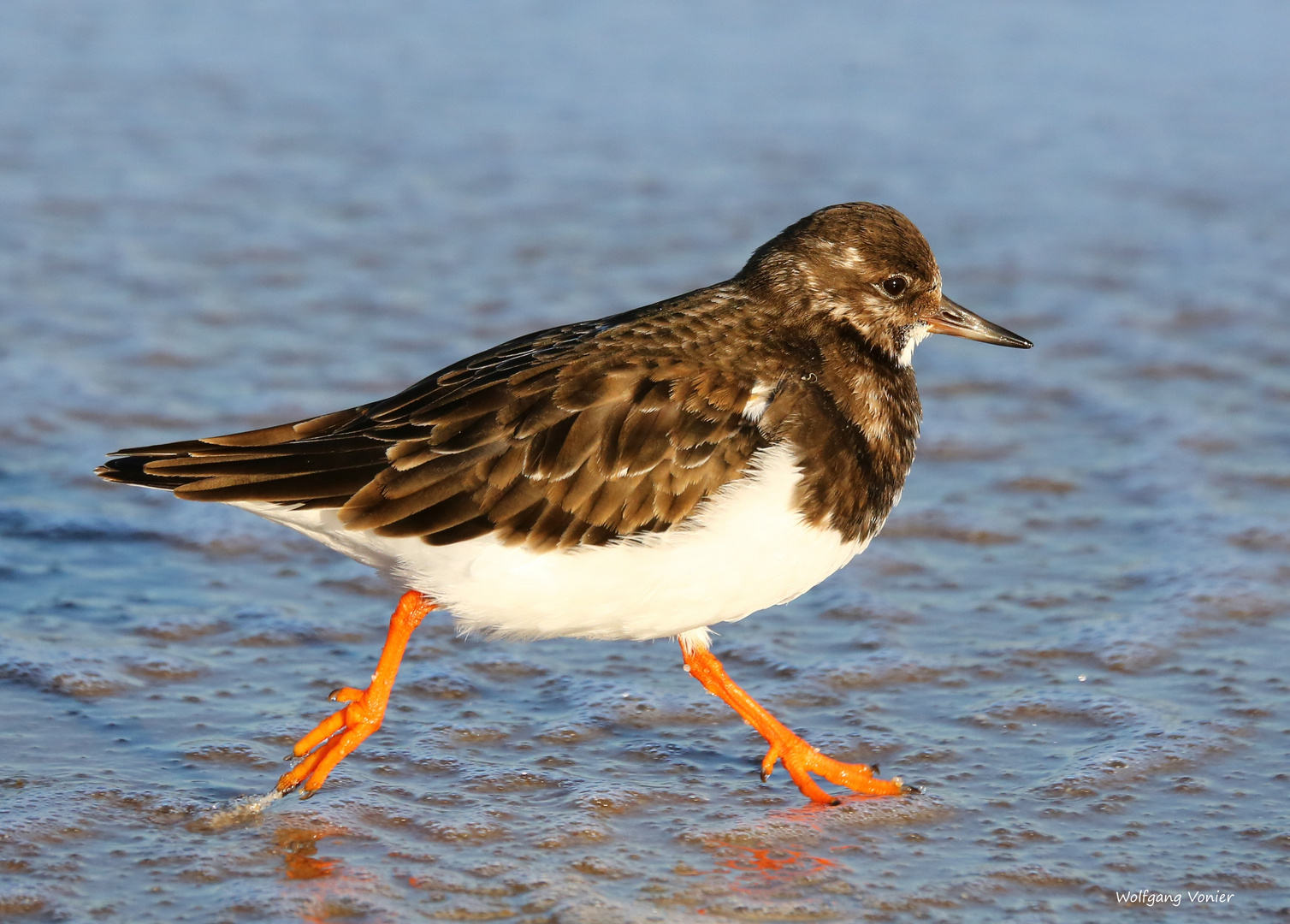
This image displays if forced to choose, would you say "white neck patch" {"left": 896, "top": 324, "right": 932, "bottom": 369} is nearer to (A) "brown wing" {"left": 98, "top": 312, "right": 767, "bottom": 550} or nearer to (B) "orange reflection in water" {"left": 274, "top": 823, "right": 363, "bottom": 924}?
(A) "brown wing" {"left": 98, "top": 312, "right": 767, "bottom": 550}

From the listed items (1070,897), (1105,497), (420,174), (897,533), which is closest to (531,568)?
(1070,897)

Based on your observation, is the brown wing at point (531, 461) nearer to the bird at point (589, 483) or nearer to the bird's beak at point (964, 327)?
the bird at point (589, 483)

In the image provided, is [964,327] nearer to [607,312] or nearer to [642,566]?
[642,566]

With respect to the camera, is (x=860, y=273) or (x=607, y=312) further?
(x=607, y=312)

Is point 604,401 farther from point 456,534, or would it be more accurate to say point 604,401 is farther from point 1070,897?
point 1070,897

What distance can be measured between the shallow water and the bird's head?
1296 mm

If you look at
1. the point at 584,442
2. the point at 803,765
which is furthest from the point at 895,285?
the point at 803,765

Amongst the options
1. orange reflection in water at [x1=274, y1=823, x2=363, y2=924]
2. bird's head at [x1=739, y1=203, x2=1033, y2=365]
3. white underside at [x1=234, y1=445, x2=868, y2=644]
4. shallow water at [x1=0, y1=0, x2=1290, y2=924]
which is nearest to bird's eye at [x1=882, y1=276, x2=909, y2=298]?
bird's head at [x1=739, y1=203, x2=1033, y2=365]

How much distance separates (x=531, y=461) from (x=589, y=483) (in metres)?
0.18

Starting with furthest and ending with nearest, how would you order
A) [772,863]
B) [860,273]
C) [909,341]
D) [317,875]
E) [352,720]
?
[909,341] → [860,273] → [352,720] → [772,863] → [317,875]

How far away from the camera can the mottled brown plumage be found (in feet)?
15.5

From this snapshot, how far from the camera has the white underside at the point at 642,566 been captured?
15.4 feet

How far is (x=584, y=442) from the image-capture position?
Result: 475 centimetres

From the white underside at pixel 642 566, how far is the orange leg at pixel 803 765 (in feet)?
1.69
